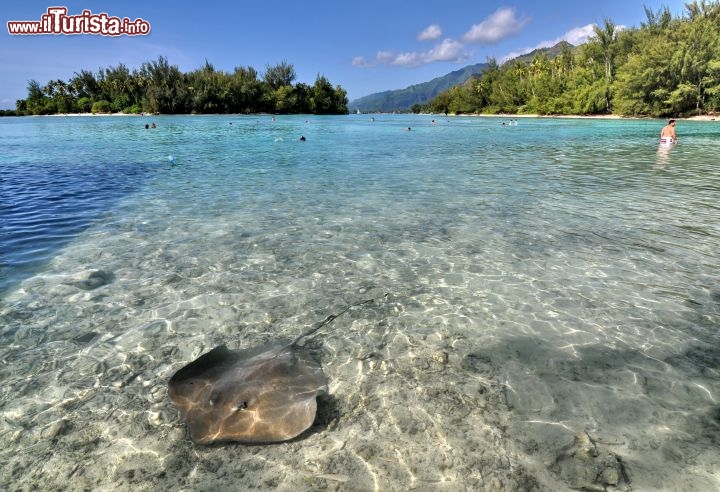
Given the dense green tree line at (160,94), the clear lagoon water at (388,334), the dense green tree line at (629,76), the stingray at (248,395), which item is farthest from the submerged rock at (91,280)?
the dense green tree line at (160,94)

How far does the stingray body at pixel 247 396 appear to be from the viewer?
3.49 metres

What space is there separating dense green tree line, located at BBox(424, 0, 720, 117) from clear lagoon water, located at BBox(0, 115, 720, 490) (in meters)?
73.4

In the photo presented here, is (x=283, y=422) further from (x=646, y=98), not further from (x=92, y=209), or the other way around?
(x=646, y=98)

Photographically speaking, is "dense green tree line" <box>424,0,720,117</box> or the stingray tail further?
"dense green tree line" <box>424,0,720,117</box>

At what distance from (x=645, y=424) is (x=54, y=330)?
7307 mm

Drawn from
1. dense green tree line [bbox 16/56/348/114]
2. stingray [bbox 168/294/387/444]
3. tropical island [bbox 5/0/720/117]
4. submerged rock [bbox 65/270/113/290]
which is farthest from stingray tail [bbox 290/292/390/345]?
dense green tree line [bbox 16/56/348/114]

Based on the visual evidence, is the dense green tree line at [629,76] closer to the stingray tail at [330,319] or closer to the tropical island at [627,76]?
the tropical island at [627,76]

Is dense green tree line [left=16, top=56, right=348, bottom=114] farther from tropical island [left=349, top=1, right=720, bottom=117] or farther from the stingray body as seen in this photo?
the stingray body

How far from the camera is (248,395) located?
12.0 feet

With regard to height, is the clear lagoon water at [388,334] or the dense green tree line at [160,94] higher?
the dense green tree line at [160,94]

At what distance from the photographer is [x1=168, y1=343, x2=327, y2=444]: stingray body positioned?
3.49m

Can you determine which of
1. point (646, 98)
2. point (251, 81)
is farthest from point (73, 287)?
point (251, 81)

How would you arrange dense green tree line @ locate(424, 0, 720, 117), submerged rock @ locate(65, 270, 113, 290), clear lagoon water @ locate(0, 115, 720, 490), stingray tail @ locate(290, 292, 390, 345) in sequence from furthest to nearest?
dense green tree line @ locate(424, 0, 720, 117), submerged rock @ locate(65, 270, 113, 290), stingray tail @ locate(290, 292, 390, 345), clear lagoon water @ locate(0, 115, 720, 490)

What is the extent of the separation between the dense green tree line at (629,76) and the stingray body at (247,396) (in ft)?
274
